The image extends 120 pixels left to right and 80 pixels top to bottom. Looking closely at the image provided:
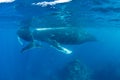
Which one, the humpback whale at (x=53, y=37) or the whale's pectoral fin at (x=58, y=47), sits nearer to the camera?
the whale's pectoral fin at (x=58, y=47)

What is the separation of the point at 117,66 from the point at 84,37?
69.8 feet

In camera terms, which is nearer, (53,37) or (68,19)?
(53,37)

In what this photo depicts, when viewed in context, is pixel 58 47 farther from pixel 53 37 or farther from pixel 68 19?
pixel 68 19

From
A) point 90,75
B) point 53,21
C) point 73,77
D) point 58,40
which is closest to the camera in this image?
point 58,40

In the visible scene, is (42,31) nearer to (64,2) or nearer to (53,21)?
(64,2)

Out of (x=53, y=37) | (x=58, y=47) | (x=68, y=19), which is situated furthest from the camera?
(x=68, y=19)

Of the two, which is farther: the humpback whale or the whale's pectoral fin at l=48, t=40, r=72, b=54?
the humpback whale

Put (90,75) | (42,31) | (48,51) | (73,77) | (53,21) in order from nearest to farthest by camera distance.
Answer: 1. (42,31)
2. (53,21)
3. (73,77)
4. (90,75)
5. (48,51)

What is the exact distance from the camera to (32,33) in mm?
15461

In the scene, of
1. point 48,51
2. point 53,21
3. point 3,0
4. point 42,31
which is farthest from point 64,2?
point 48,51

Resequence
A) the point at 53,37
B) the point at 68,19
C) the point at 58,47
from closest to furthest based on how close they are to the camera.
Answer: the point at 58,47, the point at 53,37, the point at 68,19

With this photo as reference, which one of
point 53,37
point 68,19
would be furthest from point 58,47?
point 68,19

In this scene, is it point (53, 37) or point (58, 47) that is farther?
point (53, 37)

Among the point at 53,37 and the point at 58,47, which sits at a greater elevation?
the point at 53,37
